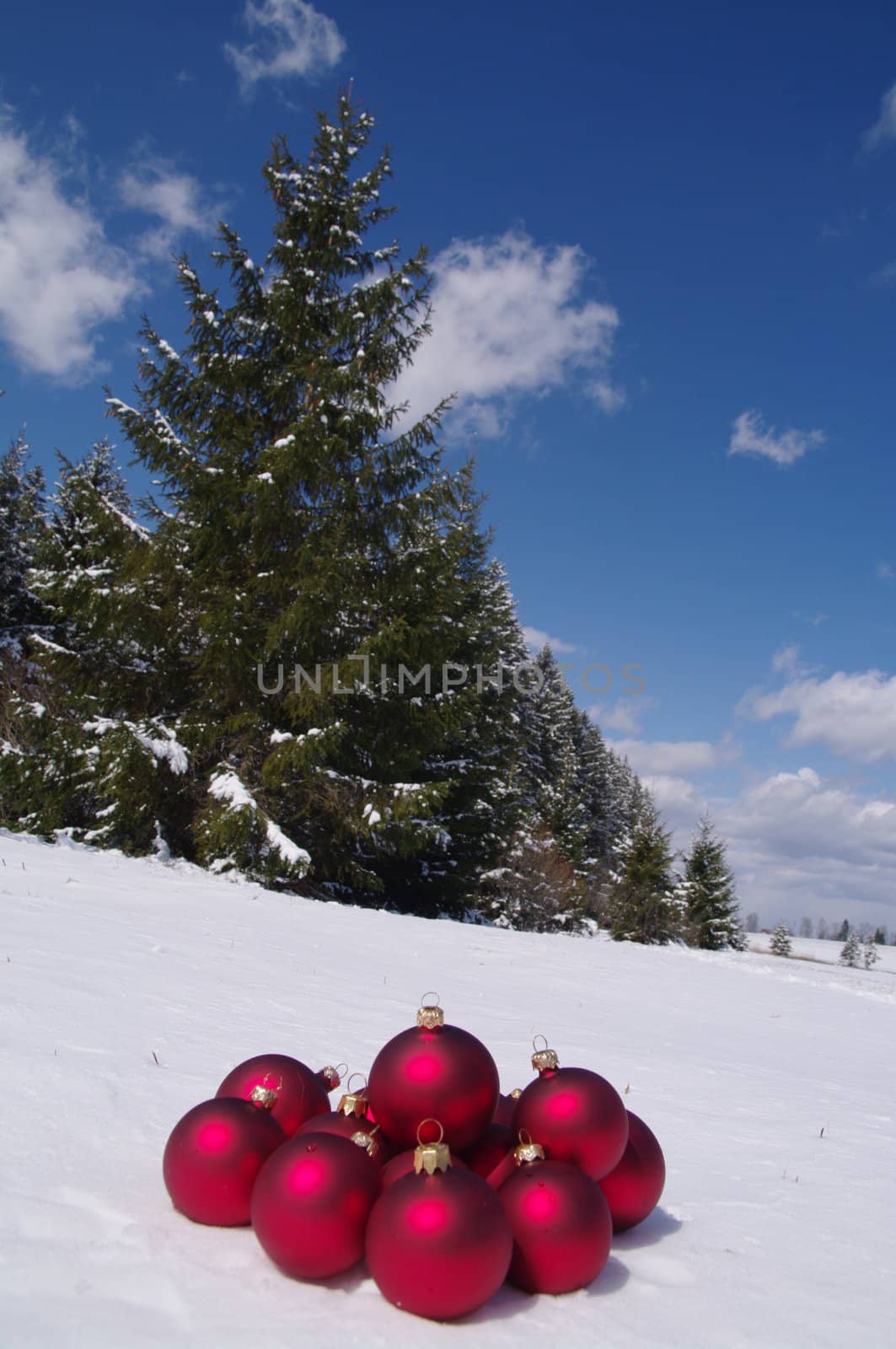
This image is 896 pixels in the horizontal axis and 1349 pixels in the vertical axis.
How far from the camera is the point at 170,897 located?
7.12 metres

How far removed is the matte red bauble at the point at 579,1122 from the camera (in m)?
1.85

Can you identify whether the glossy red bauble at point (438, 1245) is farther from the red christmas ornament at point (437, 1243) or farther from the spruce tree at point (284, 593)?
the spruce tree at point (284, 593)

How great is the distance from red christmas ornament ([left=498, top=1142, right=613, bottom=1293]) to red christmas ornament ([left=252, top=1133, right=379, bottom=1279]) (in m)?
0.31

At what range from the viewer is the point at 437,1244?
1.49 m

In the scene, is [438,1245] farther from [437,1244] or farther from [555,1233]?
[555,1233]

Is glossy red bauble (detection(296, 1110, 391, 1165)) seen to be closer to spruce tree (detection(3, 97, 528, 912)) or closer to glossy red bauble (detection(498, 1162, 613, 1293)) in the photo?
glossy red bauble (detection(498, 1162, 613, 1293))

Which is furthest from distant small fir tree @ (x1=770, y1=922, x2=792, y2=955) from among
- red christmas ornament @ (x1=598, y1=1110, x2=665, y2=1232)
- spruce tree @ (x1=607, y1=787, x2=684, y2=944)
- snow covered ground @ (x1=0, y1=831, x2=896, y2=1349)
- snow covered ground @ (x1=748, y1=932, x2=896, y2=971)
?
red christmas ornament @ (x1=598, y1=1110, x2=665, y2=1232)

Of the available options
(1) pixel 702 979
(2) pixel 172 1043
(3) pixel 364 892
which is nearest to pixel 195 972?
(2) pixel 172 1043

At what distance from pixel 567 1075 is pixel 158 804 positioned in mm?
11640

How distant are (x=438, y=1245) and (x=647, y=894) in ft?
97.7

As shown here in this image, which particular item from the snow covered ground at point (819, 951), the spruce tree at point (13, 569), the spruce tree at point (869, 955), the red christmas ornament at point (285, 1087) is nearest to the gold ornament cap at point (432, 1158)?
the red christmas ornament at point (285, 1087)

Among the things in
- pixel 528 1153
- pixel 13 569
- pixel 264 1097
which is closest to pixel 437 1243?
pixel 528 1153

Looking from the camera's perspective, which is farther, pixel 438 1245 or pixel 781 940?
pixel 781 940

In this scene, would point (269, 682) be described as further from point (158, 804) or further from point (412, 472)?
point (412, 472)
